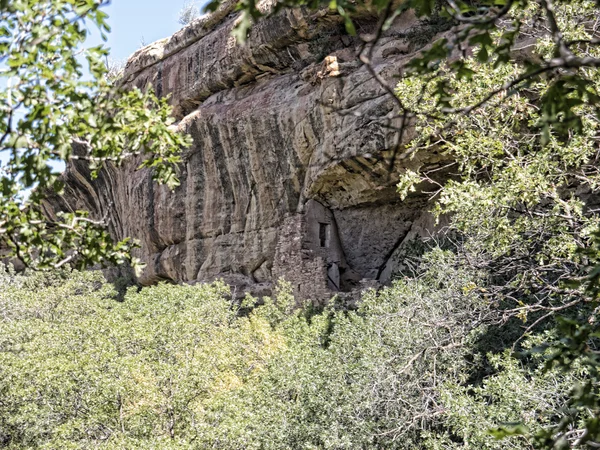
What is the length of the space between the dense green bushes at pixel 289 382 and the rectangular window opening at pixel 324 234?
17.1ft

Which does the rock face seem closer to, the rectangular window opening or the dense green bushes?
the rectangular window opening

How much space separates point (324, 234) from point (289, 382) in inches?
384

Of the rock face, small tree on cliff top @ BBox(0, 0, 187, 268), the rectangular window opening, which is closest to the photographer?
small tree on cliff top @ BBox(0, 0, 187, 268)

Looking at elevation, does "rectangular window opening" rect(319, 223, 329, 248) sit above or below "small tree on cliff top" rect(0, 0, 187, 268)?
below

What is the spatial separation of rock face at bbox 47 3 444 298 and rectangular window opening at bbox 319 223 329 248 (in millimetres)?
34

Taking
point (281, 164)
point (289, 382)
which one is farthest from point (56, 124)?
point (281, 164)

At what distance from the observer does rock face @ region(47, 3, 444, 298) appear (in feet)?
61.9

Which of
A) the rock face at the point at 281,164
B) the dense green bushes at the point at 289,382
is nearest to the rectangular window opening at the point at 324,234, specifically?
the rock face at the point at 281,164

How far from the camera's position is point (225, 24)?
946 inches

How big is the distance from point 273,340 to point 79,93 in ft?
41.6

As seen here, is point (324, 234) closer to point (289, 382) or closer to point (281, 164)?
point (281, 164)

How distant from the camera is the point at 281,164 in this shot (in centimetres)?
2153

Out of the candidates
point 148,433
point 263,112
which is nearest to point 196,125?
point 263,112

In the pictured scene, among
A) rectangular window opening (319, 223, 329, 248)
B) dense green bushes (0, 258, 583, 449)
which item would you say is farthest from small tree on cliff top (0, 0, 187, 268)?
rectangular window opening (319, 223, 329, 248)
